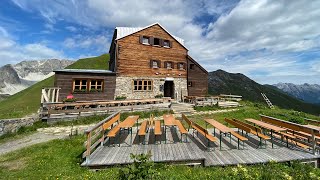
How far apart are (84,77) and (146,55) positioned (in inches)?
321

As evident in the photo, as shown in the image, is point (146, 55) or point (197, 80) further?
point (197, 80)

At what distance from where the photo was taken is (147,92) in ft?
77.7

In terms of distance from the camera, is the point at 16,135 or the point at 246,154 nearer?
the point at 246,154

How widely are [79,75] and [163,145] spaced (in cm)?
1488

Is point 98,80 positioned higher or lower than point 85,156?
higher

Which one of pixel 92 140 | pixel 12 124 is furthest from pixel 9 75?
pixel 92 140

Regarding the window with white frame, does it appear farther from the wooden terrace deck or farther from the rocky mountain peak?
the rocky mountain peak

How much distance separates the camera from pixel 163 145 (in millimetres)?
7859

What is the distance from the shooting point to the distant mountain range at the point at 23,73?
99562 millimetres

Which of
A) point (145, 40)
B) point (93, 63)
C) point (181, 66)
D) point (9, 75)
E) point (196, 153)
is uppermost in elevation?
point (9, 75)

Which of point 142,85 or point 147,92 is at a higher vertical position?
point 142,85

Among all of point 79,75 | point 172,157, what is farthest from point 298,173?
point 79,75

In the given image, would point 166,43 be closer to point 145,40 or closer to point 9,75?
point 145,40

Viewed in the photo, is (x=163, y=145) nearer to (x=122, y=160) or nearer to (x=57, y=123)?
(x=122, y=160)
